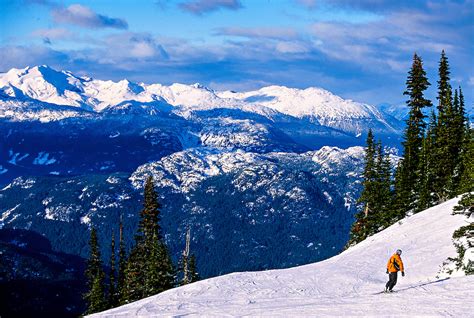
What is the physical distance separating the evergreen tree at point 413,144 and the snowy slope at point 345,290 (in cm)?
1750

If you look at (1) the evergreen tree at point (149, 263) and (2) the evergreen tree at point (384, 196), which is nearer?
(1) the evergreen tree at point (149, 263)

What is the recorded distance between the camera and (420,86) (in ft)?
260

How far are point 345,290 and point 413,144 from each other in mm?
46352

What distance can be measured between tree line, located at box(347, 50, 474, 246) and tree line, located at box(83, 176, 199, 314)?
23341mm

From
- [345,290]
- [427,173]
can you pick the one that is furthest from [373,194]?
[345,290]

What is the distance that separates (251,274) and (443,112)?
45.3m

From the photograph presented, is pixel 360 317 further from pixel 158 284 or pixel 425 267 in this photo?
pixel 158 284

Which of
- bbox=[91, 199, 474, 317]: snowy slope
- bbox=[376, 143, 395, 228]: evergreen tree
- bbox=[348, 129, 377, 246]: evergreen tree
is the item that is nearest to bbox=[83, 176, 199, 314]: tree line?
bbox=[348, 129, 377, 246]: evergreen tree

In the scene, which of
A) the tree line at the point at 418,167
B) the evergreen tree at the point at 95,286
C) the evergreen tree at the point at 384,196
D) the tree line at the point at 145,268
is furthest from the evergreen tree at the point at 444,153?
the evergreen tree at the point at 95,286

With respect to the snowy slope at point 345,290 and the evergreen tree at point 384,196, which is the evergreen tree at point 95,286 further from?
the snowy slope at point 345,290

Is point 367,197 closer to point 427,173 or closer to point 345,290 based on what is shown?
point 427,173

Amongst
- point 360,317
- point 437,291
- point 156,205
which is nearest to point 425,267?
point 437,291

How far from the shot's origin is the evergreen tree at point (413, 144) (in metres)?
73.7

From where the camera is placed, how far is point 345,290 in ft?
129
